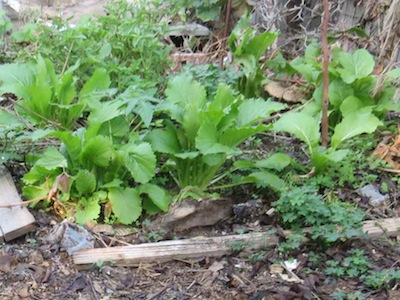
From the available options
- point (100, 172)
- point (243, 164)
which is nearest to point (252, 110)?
point (243, 164)

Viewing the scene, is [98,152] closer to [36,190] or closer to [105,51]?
[36,190]

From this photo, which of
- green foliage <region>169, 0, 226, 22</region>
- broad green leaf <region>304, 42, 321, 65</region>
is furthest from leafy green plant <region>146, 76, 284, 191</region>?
green foliage <region>169, 0, 226, 22</region>

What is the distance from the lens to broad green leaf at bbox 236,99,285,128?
3.33 meters

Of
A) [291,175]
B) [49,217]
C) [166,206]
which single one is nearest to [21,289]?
[49,217]

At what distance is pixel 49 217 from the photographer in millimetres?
3143

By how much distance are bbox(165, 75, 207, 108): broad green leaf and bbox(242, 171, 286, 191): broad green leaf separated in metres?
0.53

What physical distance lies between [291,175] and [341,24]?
218 centimetres

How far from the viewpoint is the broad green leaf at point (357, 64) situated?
13.3 feet

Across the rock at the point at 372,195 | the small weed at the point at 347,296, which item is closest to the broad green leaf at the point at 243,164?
the rock at the point at 372,195

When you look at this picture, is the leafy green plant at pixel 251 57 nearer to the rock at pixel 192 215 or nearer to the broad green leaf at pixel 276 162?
the broad green leaf at pixel 276 162

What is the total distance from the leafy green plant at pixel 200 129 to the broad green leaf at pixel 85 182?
1.31 feet

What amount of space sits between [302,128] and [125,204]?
1259mm

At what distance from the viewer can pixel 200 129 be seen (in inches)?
119

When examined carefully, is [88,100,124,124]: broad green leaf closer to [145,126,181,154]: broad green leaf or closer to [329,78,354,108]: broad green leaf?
[145,126,181,154]: broad green leaf
